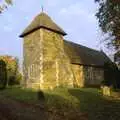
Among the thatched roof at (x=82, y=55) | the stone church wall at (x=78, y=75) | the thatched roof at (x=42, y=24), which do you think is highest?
the thatched roof at (x=42, y=24)

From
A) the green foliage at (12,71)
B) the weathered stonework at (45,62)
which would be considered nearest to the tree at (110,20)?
the weathered stonework at (45,62)

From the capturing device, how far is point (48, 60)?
47875mm

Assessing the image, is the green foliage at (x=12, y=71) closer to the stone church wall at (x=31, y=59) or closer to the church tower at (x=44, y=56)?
the stone church wall at (x=31, y=59)

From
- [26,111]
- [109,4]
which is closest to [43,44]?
[109,4]

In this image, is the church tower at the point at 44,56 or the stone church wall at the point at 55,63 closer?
the church tower at the point at 44,56

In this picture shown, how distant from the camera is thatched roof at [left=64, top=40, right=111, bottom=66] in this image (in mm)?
53662

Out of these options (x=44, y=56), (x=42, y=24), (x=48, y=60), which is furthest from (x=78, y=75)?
(x=42, y=24)

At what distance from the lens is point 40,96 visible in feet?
96.6

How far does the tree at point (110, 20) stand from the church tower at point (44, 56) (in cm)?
1420

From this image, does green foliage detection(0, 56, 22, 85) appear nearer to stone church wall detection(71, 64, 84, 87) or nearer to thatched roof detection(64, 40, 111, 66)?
thatched roof detection(64, 40, 111, 66)

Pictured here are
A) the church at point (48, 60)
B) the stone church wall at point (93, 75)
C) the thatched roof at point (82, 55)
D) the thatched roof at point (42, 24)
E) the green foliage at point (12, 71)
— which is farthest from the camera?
the green foliage at point (12, 71)

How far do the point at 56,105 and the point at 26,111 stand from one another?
3.98 meters

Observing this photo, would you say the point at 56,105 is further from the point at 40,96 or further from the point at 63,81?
the point at 63,81

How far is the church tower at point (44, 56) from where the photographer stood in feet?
155
